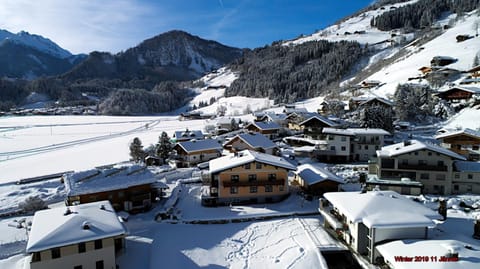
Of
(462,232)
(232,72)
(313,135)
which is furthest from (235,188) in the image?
(232,72)

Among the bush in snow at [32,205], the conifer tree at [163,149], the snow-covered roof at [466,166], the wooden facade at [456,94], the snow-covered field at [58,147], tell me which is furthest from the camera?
the wooden facade at [456,94]

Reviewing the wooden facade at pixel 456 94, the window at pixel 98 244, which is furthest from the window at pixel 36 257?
the wooden facade at pixel 456 94

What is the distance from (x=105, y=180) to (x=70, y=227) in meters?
8.43

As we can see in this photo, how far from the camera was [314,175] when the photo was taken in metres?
25.2

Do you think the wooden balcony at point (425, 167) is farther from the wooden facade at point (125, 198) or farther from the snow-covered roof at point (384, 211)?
the wooden facade at point (125, 198)

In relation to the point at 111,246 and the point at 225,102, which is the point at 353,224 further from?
the point at 225,102

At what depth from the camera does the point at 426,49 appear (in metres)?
A: 91.9

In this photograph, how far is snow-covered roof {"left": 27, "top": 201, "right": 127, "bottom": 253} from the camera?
44.5 feet

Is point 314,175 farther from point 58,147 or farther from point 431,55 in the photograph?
point 431,55

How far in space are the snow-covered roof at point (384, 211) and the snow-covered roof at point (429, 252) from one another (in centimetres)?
88

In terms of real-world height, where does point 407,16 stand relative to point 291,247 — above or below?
above

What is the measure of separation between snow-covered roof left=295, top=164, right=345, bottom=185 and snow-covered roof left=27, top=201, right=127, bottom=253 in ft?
51.1

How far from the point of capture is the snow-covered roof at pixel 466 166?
930 inches

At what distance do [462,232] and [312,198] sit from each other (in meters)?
10.1
